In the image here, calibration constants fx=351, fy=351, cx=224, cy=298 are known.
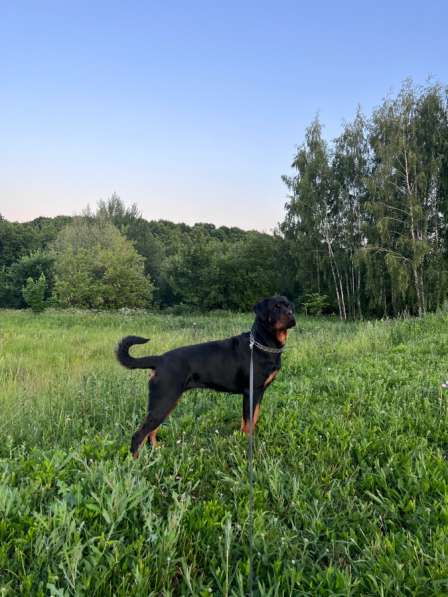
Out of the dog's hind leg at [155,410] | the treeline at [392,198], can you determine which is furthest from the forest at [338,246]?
the dog's hind leg at [155,410]

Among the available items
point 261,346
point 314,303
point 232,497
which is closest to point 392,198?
point 314,303

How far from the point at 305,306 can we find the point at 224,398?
87.8 feet

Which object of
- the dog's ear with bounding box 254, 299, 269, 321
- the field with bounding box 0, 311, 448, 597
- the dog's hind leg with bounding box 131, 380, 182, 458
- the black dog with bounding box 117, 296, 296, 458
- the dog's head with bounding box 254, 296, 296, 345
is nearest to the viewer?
the field with bounding box 0, 311, 448, 597

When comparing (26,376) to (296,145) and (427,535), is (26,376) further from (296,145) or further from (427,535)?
(296,145)

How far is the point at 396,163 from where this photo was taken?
22203 millimetres

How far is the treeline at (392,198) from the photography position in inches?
823

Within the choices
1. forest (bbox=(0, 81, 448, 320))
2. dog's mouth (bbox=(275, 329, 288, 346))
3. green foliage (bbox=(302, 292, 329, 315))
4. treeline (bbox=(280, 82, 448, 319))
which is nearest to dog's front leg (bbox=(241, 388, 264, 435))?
dog's mouth (bbox=(275, 329, 288, 346))

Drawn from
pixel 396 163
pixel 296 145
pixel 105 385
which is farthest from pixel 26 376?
pixel 296 145

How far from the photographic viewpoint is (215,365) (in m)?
3.53

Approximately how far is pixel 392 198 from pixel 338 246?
6.89 m

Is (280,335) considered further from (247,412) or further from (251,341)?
(247,412)

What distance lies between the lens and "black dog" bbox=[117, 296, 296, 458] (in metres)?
3.22

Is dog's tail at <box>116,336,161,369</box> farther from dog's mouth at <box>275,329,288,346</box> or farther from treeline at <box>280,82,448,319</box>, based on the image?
treeline at <box>280,82,448,319</box>

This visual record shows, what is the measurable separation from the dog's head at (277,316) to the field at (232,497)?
2.91 feet
